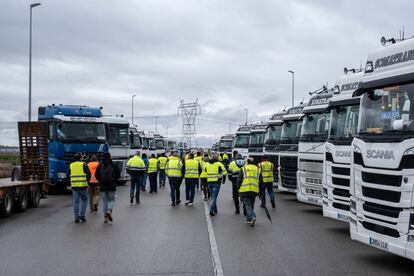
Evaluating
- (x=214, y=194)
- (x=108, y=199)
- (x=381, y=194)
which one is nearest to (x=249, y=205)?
(x=214, y=194)

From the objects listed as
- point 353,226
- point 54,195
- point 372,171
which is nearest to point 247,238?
point 353,226

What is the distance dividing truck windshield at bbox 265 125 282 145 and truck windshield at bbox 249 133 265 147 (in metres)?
6.29

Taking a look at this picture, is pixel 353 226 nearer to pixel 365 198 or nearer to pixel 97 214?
pixel 365 198

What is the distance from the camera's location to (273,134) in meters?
22.4

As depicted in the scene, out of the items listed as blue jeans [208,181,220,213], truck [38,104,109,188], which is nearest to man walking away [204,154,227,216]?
blue jeans [208,181,220,213]

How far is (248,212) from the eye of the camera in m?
12.9

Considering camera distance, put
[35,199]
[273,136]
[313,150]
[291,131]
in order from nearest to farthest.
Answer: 1. [313,150]
2. [35,199]
3. [291,131]
4. [273,136]

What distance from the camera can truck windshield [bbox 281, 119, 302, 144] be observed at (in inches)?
736

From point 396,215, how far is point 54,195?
701 inches

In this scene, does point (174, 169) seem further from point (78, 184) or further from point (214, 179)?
point (78, 184)

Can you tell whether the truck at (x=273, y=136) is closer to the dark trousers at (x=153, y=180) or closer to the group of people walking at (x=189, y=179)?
the group of people walking at (x=189, y=179)

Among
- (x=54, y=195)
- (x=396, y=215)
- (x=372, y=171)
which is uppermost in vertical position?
(x=372, y=171)

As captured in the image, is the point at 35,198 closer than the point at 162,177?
Yes

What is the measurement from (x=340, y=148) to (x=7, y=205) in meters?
9.18
